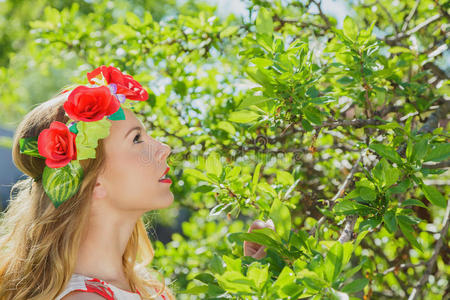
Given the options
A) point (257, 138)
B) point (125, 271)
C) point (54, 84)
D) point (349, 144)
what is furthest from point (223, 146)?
point (54, 84)

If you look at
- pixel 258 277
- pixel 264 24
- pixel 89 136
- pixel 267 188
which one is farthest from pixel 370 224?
pixel 89 136

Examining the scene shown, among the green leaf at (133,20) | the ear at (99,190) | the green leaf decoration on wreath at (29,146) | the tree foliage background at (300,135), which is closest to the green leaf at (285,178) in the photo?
the tree foliage background at (300,135)

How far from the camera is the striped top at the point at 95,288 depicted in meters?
1.36

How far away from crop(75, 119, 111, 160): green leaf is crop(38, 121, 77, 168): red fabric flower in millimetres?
22

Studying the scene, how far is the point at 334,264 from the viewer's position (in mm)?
912

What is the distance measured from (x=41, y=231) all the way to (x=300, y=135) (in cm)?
107

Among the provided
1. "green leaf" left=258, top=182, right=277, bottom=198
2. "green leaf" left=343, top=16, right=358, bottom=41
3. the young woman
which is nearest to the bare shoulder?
the young woman

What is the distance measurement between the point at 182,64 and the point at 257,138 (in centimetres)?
64

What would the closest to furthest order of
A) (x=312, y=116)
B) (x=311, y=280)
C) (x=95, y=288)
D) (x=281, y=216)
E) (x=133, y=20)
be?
Result: (x=311, y=280) < (x=281, y=216) < (x=312, y=116) < (x=95, y=288) < (x=133, y=20)

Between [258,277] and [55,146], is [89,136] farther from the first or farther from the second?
[258,277]

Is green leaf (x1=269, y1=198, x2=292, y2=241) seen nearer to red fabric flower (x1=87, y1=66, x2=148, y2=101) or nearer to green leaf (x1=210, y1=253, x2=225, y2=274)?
green leaf (x1=210, y1=253, x2=225, y2=274)

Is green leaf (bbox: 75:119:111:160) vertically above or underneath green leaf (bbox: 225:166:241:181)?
above

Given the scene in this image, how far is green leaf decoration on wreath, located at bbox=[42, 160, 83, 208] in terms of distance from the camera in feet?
4.64

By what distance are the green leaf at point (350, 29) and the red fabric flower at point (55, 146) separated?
882 millimetres
